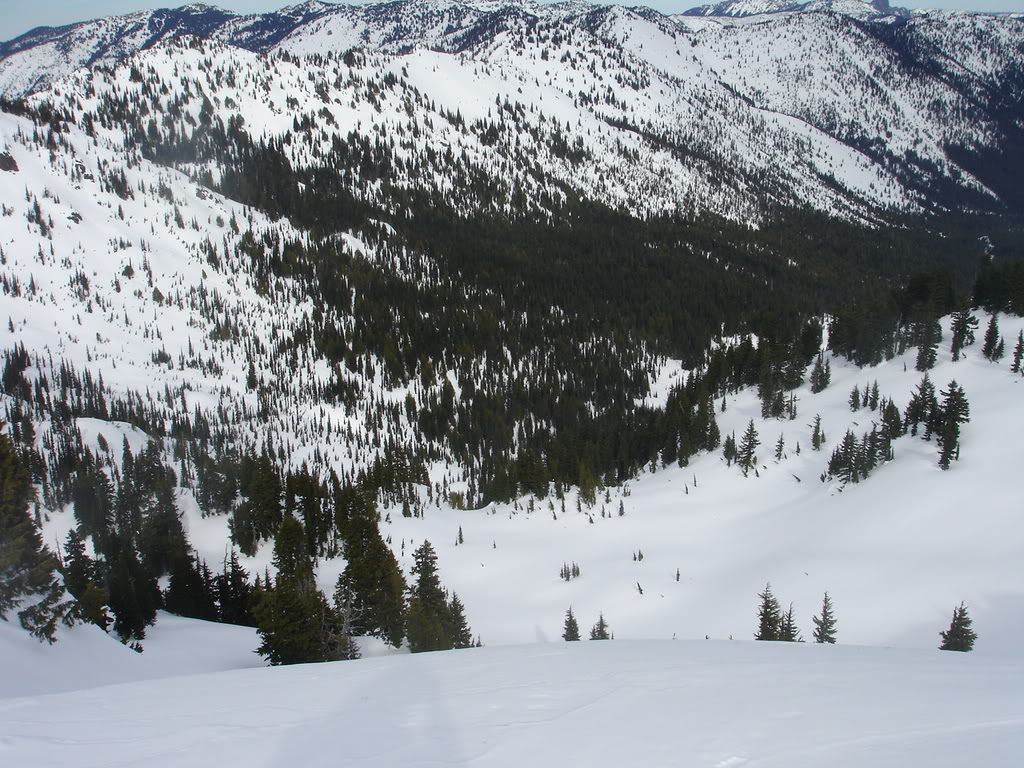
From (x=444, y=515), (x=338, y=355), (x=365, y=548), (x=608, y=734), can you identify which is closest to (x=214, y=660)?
(x=365, y=548)

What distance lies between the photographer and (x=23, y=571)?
2372 centimetres

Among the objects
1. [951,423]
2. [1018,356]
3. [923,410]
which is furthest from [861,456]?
[1018,356]

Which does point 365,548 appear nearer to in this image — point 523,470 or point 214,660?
point 214,660

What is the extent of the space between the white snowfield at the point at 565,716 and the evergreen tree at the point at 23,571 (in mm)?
14343

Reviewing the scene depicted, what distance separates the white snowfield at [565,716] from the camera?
7.57 m

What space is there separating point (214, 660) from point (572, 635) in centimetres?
2579

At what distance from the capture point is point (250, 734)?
9.05 meters

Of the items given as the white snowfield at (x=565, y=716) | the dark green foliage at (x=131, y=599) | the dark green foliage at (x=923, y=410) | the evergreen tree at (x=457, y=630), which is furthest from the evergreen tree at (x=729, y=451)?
the white snowfield at (x=565, y=716)

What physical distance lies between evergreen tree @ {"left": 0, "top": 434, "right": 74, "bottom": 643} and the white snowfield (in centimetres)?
1434

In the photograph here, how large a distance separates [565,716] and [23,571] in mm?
25322

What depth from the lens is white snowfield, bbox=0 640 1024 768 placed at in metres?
7.57

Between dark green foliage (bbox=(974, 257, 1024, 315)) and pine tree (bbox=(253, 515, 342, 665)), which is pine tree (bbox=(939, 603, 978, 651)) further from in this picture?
dark green foliage (bbox=(974, 257, 1024, 315))

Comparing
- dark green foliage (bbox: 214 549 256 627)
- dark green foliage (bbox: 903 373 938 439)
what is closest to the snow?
dark green foliage (bbox: 214 549 256 627)

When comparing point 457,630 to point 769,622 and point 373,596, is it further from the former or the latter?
point 769,622
